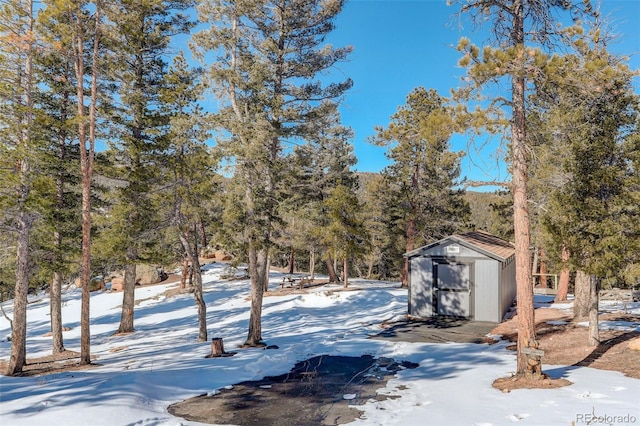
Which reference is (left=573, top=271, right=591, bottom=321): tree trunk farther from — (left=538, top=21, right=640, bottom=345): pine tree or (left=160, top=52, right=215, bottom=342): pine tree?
(left=160, top=52, right=215, bottom=342): pine tree

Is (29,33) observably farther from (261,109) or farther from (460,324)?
(460,324)

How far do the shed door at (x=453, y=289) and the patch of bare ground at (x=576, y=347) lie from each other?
1762 mm

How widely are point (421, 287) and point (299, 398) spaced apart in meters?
9.93

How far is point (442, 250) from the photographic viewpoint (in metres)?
15.4

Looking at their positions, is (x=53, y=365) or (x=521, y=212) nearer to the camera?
(x=521, y=212)

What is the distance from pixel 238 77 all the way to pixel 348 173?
1599cm

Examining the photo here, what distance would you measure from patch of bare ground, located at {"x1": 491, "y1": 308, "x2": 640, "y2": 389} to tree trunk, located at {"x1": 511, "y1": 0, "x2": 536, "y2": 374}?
873mm

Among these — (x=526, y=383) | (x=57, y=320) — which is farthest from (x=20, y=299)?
(x=526, y=383)

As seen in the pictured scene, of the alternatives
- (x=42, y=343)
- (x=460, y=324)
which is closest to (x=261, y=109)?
(x=460, y=324)

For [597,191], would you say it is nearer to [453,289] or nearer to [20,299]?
[453,289]

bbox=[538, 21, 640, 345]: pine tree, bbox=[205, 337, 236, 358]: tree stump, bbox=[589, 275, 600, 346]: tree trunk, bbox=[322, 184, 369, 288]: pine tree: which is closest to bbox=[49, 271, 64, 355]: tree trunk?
bbox=[205, 337, 236, 358]: tree stump

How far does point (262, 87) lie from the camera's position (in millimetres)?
11586

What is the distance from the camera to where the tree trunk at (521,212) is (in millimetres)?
6996

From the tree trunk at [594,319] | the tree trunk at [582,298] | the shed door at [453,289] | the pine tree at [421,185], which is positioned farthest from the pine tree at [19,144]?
the tree trunk at [582,298]
